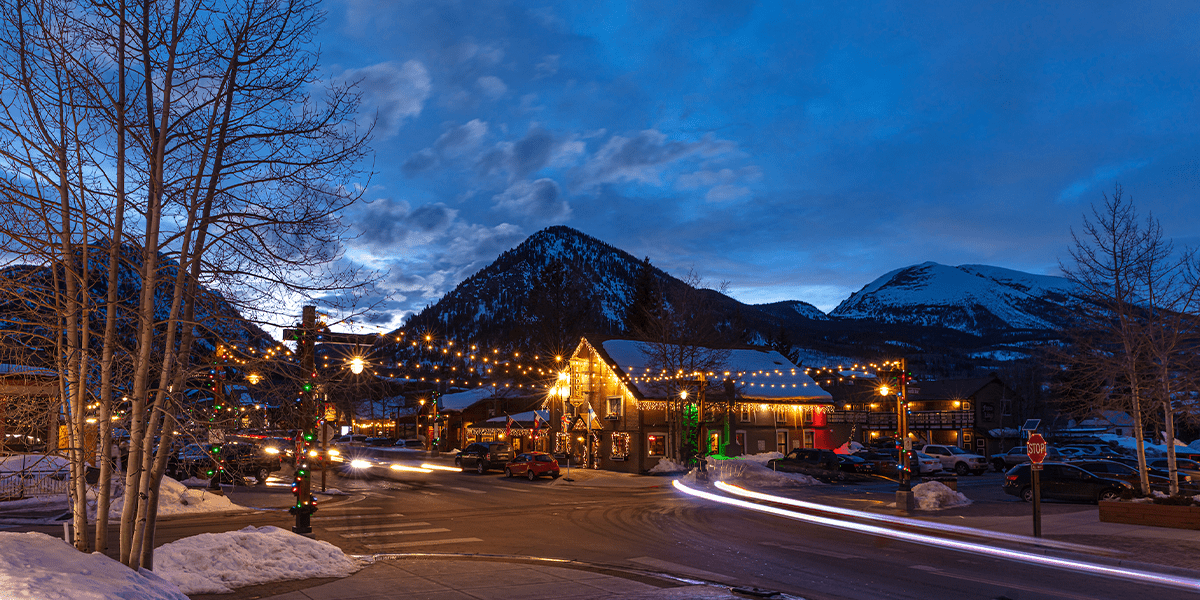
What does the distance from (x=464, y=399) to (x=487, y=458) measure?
4044 centimetres

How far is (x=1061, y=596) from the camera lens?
11680 mm

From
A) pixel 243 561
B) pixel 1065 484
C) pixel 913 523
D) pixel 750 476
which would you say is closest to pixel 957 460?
pixel 750 476

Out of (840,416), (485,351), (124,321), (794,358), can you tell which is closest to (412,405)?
(794,358)

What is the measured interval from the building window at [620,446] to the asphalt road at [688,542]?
1956 cm

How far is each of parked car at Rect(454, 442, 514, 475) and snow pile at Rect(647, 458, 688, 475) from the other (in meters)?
8.69

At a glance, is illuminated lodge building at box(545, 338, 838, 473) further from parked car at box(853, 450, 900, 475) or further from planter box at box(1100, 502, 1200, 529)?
planter box at box(1100, 502, 1200, 529)

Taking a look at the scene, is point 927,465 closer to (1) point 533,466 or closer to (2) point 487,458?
(1) point 533,466

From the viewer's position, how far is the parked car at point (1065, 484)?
27.1 m

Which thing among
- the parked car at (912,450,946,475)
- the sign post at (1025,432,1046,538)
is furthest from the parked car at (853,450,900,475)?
the sign post at (1025,432,1046,538)

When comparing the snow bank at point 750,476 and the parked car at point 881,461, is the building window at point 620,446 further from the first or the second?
the parked car at point 881,461

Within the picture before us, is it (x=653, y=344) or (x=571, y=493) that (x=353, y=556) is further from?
(x=653, y=344)

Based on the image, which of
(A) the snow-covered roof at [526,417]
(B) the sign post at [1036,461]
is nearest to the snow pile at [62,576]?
(B) the sign post at [1036,461]

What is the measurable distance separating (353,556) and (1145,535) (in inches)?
658

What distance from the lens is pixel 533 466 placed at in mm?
42250
